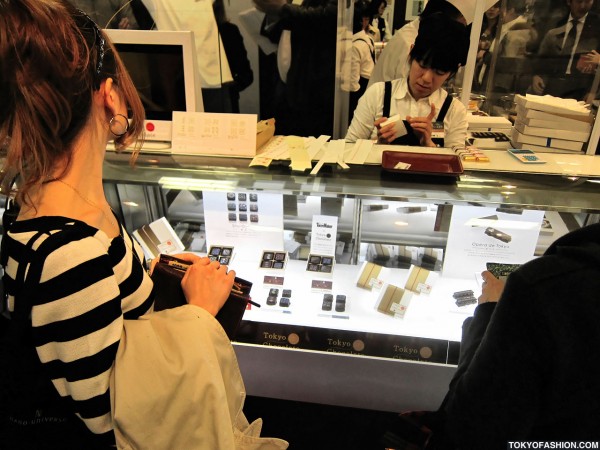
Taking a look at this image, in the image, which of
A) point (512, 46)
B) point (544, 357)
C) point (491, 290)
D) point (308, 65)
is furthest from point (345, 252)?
point (512, 46)

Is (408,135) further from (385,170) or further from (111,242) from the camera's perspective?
(111,242)

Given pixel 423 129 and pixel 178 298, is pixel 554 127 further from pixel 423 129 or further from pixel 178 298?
pixel 178 298

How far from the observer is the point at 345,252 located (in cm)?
216

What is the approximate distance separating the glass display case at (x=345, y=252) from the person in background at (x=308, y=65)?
162 centimetres

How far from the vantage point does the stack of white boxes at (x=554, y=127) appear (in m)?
1.94

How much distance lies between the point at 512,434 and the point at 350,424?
136 centimetres

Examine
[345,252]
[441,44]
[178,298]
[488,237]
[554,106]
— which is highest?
[441,44]

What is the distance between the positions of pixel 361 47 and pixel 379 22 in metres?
0.22

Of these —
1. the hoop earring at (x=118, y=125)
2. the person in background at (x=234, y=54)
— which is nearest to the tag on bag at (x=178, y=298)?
the hoop earring at (x=118, y=125)

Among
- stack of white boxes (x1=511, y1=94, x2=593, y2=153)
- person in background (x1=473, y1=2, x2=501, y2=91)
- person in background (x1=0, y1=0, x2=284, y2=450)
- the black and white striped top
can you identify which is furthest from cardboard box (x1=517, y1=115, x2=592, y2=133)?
the black and white striped top

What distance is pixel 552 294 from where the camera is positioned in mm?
803

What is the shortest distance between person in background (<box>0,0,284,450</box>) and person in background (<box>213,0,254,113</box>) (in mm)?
2623

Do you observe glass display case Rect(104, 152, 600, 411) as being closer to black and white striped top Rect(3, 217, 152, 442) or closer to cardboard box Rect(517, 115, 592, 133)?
cardboard box Rect(517, 115, 592, 133)

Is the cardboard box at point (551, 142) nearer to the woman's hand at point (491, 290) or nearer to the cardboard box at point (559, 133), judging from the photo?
the cardboard box at point (559, 133)
